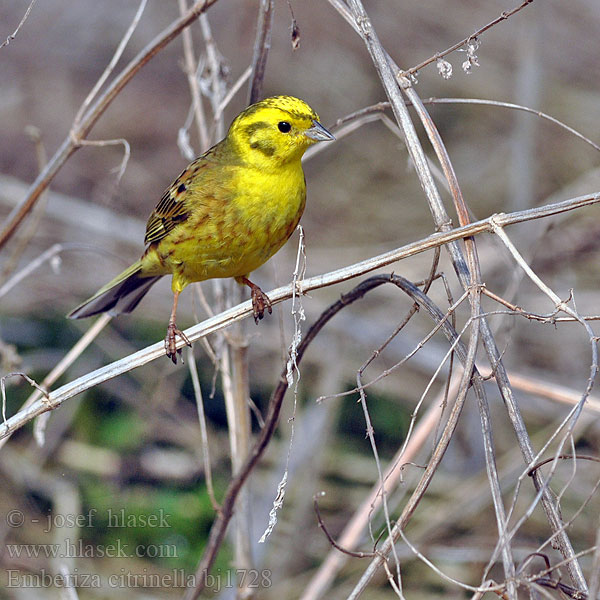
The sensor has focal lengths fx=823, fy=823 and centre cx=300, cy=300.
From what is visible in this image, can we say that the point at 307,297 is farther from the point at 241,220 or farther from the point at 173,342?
the point at 173,342

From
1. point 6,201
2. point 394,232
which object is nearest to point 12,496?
point 6,201

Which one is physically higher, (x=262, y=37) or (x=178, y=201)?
(x=262, y=37)

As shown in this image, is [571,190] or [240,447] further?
[571,190]

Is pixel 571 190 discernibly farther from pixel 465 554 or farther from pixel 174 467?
pixel 174 467

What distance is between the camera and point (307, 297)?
356cm

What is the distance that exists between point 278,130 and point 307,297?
30.0 inches

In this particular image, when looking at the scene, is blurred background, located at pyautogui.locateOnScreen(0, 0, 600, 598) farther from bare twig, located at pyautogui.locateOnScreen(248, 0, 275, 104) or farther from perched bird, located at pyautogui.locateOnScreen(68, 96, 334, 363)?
bare twig, located at pyautogui.locateOnScreen(248, 0, 275, 104)

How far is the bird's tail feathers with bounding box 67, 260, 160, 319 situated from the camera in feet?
12.0

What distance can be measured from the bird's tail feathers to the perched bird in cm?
37

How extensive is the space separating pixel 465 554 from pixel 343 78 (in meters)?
5.21

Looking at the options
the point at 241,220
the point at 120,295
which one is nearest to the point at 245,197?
the point at 241,220

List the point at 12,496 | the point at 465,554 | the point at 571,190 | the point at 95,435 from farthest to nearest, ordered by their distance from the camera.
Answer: the point at 571,190 < the point at 95,435 < the point at 12,496 < the point at 465,554

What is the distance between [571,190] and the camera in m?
5.71

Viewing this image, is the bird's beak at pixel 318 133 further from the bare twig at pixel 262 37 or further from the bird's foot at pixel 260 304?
the bird's foot at pixel 260 304
